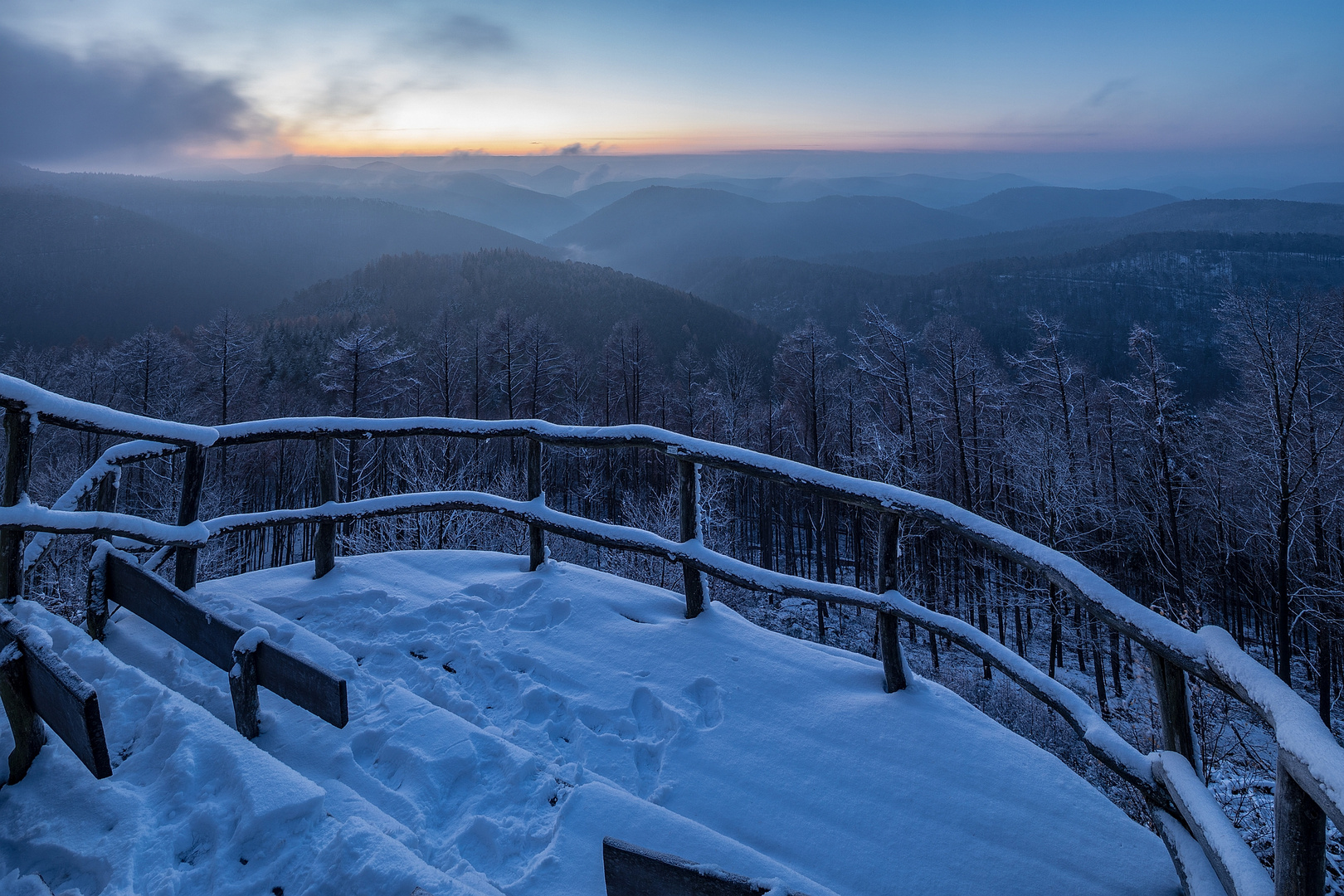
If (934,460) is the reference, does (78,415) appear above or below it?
above

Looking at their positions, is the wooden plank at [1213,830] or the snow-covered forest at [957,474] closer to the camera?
the wooden plank at [1213,830]

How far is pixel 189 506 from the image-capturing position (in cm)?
424

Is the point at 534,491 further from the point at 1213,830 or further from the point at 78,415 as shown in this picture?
the point at 1213,830

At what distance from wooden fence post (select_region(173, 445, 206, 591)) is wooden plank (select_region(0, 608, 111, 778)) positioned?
1.68 m

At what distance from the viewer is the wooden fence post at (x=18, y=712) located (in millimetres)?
2537

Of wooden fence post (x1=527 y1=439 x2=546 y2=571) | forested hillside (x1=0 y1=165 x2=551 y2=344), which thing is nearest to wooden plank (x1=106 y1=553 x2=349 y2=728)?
wooden fence post (x1=527 y1=439 x2=546 y2=571)

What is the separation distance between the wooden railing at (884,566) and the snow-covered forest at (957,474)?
3293mm

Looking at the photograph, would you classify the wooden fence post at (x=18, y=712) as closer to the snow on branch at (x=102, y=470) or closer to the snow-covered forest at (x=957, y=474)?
the snow on branch at (x=102, y=470)

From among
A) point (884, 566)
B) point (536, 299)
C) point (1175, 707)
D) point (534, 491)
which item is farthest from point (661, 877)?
point (536, 299)

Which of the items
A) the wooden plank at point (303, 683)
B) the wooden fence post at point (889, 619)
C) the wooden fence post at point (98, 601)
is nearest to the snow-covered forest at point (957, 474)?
the wooden fence post at point (98, 601)

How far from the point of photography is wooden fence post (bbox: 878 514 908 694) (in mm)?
3453

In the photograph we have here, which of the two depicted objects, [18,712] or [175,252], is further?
[175,252]

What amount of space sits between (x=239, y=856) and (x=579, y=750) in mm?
1367

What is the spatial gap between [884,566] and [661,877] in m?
2.13
